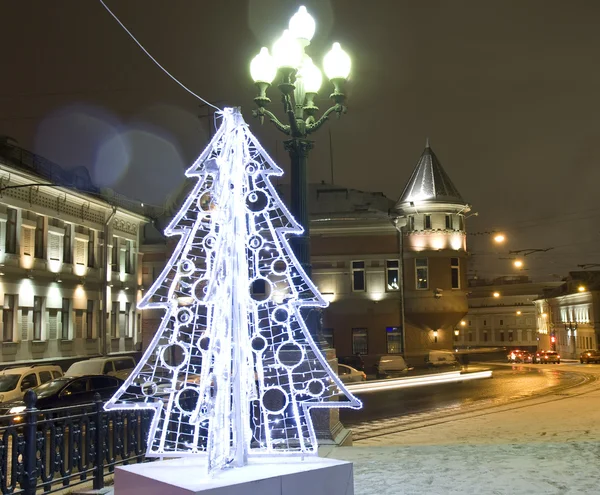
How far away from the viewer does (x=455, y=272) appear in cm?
4362

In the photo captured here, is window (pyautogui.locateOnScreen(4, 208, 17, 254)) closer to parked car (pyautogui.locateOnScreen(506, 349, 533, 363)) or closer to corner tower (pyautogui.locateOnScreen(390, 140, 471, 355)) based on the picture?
corner tower (pyautogui.locateOnScreen(390, 140, 471, 355))

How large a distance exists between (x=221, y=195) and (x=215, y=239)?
543 millimetres

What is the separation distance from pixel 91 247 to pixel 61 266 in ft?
10.2

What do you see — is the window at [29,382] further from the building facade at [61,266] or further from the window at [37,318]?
the window at [37,318]

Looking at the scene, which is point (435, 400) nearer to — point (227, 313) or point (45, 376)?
point (45, 376)

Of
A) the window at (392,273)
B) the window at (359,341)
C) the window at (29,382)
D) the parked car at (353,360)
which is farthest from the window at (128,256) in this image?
the window at (29,382)

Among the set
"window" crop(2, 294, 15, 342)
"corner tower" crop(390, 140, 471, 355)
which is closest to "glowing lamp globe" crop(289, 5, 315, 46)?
"window" crop(2, 294, 15, 342)

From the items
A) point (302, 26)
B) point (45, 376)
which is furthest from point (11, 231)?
point (302, 26)

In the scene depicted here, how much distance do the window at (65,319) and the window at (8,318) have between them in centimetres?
389

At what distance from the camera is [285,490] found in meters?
5.52

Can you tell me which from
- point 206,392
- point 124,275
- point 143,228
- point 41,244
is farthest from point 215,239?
point 143,228

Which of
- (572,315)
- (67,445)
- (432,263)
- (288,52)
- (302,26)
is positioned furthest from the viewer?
(572,315)

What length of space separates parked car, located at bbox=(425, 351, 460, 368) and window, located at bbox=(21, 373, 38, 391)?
25.6m

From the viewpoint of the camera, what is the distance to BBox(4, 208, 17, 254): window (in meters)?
29.0
